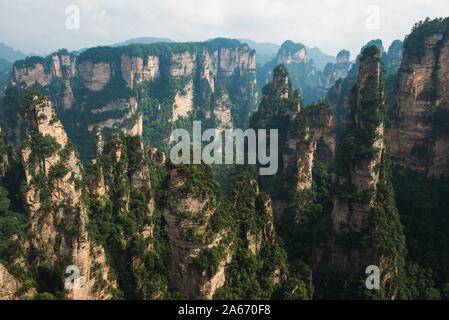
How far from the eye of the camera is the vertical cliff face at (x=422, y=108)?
38.0 metres

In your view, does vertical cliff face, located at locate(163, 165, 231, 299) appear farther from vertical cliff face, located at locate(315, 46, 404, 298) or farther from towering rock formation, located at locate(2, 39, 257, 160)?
towering rock formation, located at locate(2, 39, 257, 160)

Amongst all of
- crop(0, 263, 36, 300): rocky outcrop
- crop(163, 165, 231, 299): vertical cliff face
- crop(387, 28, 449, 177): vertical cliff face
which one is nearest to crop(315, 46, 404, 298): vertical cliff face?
crop(387, 28, 449, 177): vertical cliff face

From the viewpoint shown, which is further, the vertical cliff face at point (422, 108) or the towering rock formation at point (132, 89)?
the towering rock formation at point (132, 89)

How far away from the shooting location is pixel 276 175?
49.0 meters

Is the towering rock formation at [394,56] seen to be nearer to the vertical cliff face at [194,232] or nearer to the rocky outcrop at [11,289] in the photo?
the vertical cliff face at [194,232]

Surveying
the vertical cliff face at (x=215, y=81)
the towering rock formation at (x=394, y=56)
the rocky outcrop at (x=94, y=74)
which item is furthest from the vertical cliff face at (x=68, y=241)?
the towering rock formation at (x=394, y=56)

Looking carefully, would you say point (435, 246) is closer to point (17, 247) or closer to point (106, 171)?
point (106, 171)

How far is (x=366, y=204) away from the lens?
30531 mm

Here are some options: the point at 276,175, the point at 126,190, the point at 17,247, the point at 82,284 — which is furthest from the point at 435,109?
the point at 17,247

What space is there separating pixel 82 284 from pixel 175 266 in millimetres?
7244

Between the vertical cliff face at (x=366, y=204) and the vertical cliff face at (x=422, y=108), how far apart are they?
334 inches

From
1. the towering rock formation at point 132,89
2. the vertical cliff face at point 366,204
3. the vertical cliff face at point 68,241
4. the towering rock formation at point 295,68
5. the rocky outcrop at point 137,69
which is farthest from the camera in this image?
the towering rock formation at point 295,68

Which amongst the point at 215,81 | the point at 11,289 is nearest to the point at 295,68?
the point at 215,81

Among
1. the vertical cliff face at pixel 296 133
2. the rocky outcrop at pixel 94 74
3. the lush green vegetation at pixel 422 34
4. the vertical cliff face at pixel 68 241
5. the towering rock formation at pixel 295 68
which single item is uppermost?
the towering rock formation at pixel 295 68
